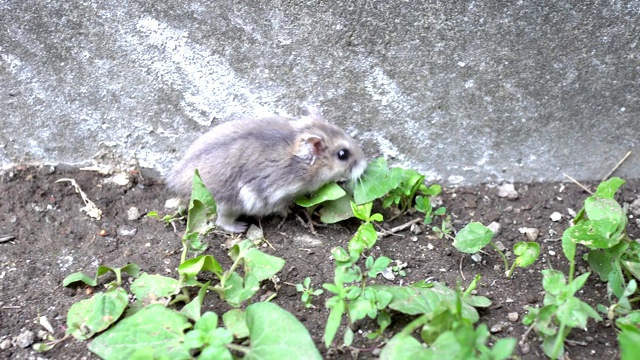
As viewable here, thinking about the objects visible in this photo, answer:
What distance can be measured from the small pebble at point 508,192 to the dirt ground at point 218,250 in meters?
0.03

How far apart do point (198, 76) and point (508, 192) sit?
6.37 feet

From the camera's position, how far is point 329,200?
3549mm

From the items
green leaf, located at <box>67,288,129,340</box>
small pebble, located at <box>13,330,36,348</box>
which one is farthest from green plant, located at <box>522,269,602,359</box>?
small pebble, located at <box>13,330,36,348</box>

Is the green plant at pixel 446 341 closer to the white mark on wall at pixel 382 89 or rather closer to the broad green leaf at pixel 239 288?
the broad green leaf at pixel 239 288

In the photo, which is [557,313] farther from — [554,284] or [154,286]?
[154,286]

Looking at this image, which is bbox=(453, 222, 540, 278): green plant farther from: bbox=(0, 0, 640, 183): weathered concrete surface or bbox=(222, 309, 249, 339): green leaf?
bbox=(222, 309, 249, 339): green leaf

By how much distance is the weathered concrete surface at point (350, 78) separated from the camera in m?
3.21

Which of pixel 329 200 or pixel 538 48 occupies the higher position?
pixel 538 48

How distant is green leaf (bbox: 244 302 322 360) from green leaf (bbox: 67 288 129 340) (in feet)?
2.00

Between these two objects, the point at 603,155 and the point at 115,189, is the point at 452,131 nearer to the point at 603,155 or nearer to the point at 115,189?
the point at 603,155

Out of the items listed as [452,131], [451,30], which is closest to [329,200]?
[452,131]

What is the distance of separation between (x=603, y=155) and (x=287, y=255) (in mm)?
1974

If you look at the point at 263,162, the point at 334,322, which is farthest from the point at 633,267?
the point at 263,162

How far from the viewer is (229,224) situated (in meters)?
3.51
